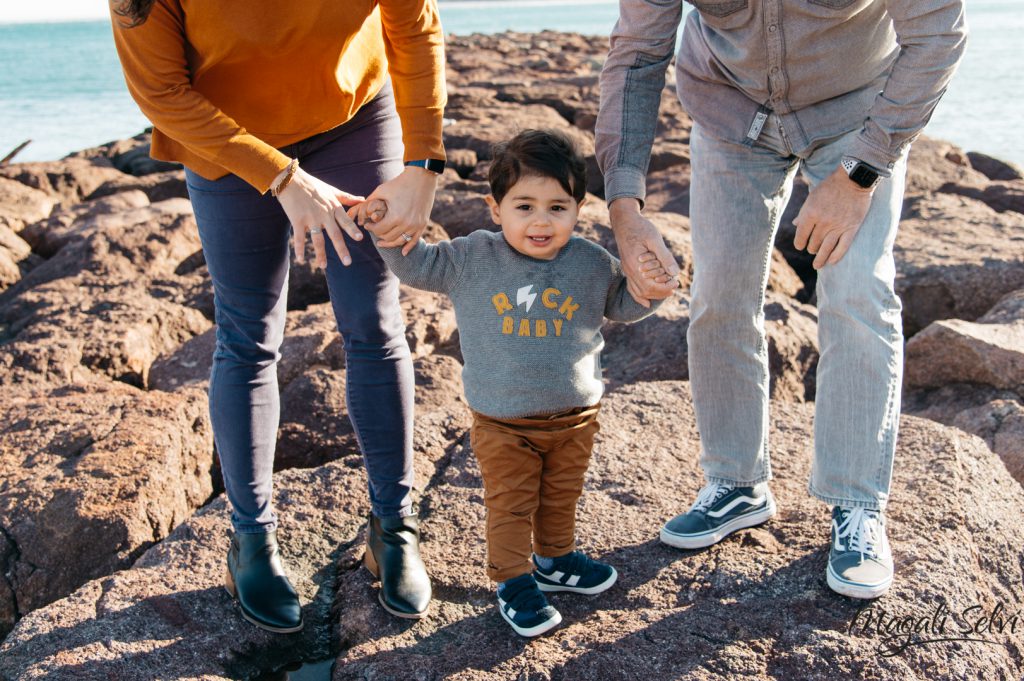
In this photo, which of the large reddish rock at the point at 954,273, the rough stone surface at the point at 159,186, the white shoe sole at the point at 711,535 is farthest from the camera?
the rough stone surface at the point at 159,186

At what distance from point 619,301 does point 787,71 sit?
2.07ft

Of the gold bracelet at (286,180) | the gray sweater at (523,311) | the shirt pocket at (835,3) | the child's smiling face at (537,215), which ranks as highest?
the shirt pocket at (835,3)

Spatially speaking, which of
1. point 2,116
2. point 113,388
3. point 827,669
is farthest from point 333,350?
point 2,116

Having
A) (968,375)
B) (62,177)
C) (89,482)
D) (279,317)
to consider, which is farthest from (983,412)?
(62,177)

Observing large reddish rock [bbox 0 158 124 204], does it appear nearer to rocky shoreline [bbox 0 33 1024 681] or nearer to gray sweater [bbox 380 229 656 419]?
rocky shoreline [bbox 0 33 1024 681]

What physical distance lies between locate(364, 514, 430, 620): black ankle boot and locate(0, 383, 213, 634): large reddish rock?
2.86 feet

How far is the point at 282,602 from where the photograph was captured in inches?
88.0

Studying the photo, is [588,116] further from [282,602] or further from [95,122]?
[95,122]

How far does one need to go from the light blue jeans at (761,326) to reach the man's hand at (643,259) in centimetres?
25

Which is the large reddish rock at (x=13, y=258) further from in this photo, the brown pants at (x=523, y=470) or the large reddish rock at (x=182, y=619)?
the brown pants at (x=523, y=470)

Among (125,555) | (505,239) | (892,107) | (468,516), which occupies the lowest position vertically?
(125,555)

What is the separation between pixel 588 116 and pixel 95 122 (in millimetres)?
14349

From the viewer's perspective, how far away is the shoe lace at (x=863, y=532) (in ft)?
6.97

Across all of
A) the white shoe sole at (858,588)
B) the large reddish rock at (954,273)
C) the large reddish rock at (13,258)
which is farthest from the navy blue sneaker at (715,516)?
the large reddish rock at (13,258)
